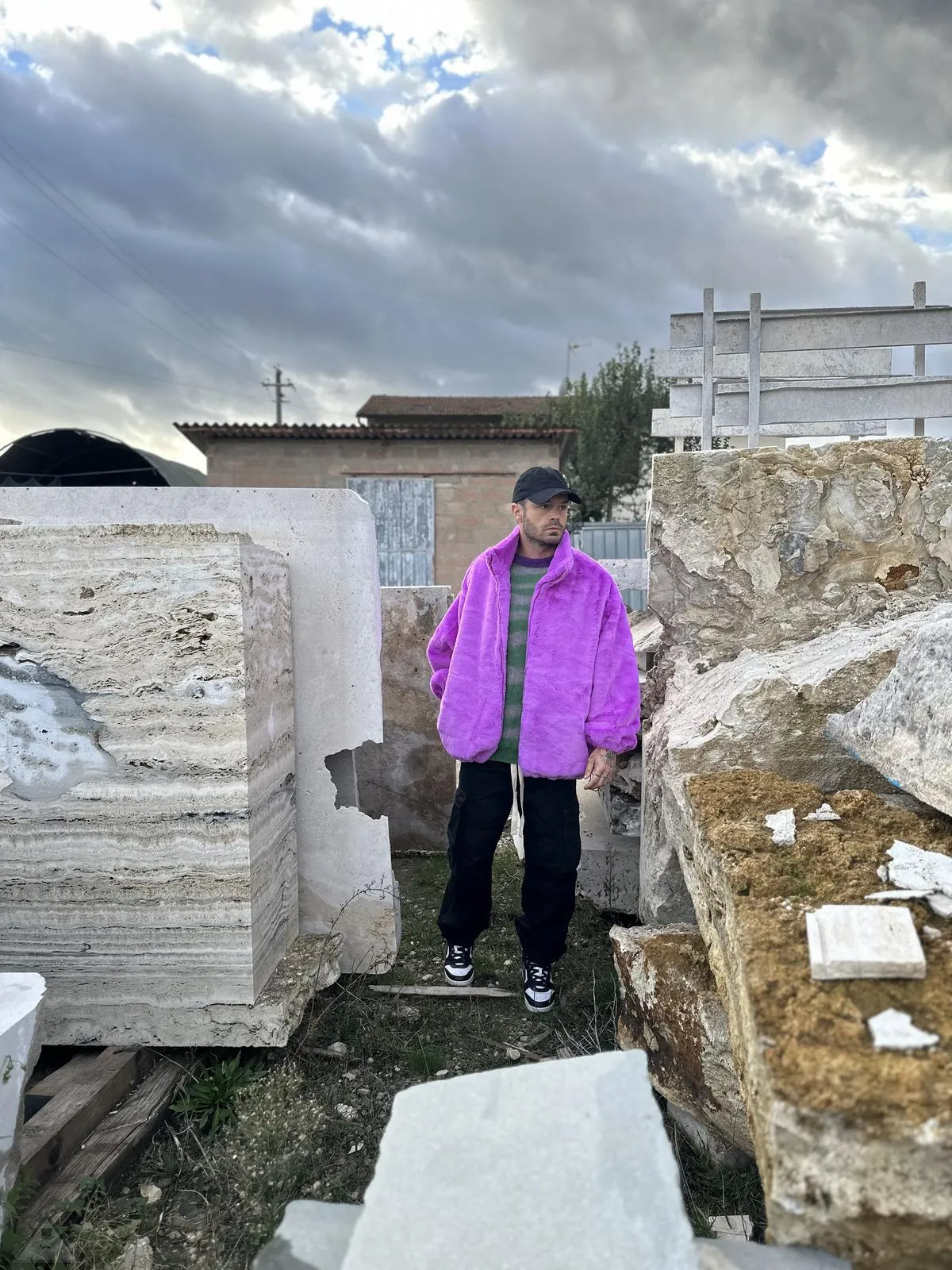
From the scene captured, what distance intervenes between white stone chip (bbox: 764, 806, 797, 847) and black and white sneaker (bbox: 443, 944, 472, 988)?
153 centimetres

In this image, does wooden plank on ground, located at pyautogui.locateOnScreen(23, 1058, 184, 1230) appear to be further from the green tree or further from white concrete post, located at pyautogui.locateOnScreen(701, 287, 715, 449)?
the green tree

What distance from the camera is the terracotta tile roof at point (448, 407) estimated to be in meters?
20.1

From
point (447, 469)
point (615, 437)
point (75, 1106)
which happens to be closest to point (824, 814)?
point (75, 1106)

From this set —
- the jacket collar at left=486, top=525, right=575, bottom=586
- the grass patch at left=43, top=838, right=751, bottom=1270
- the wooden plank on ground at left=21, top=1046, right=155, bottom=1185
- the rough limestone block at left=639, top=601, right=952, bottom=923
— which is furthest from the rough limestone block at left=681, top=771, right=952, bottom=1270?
the wooden plank on ground at left=21, top=1046, right=155, bottom=1185

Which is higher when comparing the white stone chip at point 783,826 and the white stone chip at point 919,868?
the white stone chip at point 783,826

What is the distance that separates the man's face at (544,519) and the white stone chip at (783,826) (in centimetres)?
123

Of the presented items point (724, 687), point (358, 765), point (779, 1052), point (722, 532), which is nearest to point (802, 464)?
point (722, 532)

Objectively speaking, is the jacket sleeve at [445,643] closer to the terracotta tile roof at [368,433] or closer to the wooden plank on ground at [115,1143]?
the wooden plank on ground at [115,1143]

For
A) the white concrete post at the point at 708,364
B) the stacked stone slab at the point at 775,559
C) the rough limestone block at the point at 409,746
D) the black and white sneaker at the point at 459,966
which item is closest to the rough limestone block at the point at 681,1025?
the stacked stone slab at the point at 775,559

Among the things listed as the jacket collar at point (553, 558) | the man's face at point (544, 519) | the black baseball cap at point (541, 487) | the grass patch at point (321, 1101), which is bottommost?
the grass patch at point (321, 1101)

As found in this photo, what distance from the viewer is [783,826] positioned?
1.85 meters

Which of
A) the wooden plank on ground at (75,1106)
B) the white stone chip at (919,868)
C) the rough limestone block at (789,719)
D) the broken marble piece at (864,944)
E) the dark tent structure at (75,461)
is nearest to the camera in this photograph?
the broken marble piece at (864,944)

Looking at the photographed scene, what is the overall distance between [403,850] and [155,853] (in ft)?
7.43

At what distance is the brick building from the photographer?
12266mm
